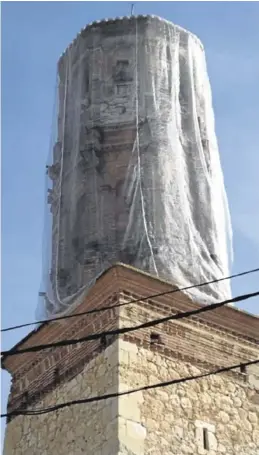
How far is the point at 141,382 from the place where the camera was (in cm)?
967

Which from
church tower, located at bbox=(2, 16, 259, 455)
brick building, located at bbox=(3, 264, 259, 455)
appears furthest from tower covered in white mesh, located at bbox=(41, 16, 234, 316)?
brick building, located at bbox=(3, 264, 259, 455)

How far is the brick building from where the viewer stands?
31.2ft

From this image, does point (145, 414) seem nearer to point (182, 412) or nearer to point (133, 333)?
point (182, 412)

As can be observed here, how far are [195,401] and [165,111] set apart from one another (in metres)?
3.83

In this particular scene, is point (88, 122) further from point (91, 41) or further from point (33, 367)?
point (33, 367)

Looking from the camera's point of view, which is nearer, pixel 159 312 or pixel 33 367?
pixel 159 312

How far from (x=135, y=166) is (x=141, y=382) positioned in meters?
2.88

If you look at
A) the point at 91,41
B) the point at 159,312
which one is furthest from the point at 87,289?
the point at 91,41

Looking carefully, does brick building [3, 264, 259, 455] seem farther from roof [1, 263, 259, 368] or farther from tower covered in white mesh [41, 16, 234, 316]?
tower covered in white mesh [41, 16, 234, 316]

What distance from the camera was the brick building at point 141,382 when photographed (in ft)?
31.2

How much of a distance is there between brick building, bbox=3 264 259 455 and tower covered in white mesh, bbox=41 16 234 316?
0.43 meters

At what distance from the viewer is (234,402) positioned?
10297mm

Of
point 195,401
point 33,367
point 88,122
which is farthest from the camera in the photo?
point 88,122

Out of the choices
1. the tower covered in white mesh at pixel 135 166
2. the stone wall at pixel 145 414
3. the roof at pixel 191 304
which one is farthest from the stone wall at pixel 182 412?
the tower covered in white mesh at pixel 135 166
